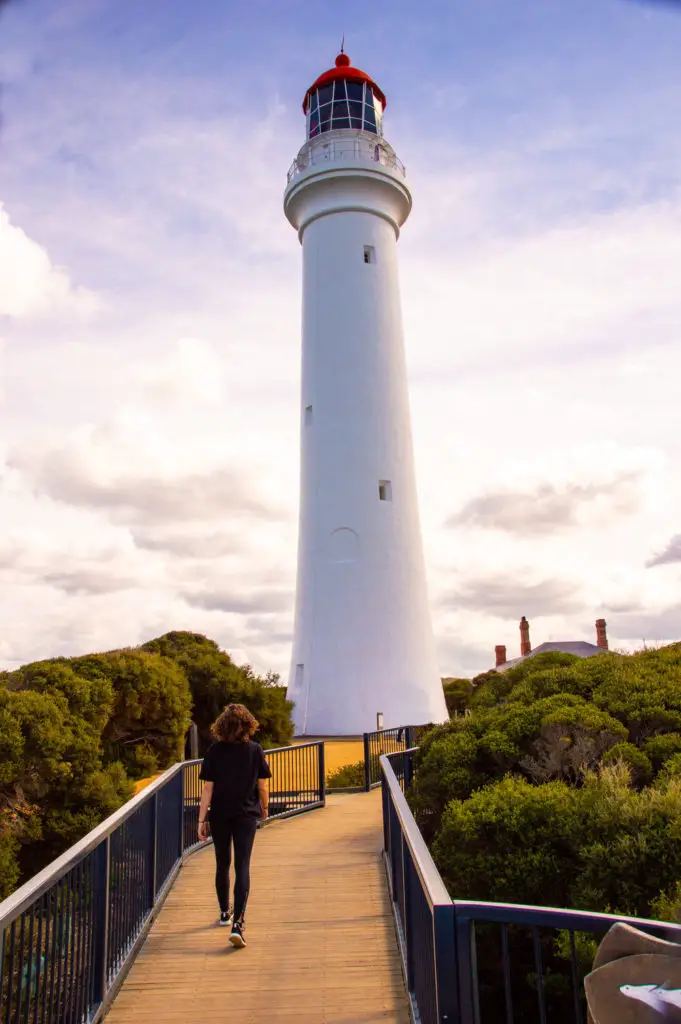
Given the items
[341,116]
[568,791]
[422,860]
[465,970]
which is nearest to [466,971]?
[465,970]

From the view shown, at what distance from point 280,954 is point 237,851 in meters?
0.80

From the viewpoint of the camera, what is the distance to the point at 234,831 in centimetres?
681

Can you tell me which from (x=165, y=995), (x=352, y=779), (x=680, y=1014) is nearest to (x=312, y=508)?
(x=352, y=779)

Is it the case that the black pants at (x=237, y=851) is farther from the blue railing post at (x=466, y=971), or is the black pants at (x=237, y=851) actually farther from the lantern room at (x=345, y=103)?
the lantern room at (x=345, y=103)

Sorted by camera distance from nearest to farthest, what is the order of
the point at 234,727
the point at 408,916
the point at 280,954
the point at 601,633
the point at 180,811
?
the point at 408,916 → the point at 280,954 → the point at 234,727 → the point at 180,811 → the point at 601,633

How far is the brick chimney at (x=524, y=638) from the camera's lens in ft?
A: 149

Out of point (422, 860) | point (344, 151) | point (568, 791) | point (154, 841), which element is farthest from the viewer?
point (344, 151)

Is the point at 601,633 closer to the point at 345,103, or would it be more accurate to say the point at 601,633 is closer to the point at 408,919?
the point at 345,103

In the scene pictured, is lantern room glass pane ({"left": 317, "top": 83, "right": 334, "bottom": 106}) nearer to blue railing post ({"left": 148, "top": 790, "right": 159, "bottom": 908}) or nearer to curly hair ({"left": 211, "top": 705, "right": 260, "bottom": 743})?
blue railing post ({"left": 148, "top": 790, "right": 159, "bottom": 908})

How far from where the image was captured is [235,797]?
678 cm

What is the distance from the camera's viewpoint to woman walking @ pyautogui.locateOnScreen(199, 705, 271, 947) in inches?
264

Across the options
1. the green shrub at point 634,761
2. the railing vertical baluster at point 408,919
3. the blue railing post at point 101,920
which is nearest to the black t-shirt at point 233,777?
the blue railing post at point 101,920

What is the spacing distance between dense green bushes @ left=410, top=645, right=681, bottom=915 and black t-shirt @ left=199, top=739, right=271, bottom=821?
204 centimetres

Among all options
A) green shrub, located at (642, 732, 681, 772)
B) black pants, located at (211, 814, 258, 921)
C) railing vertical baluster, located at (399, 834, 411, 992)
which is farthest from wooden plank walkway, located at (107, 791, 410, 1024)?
green shrub, located at (642, 732, 681, 772)
